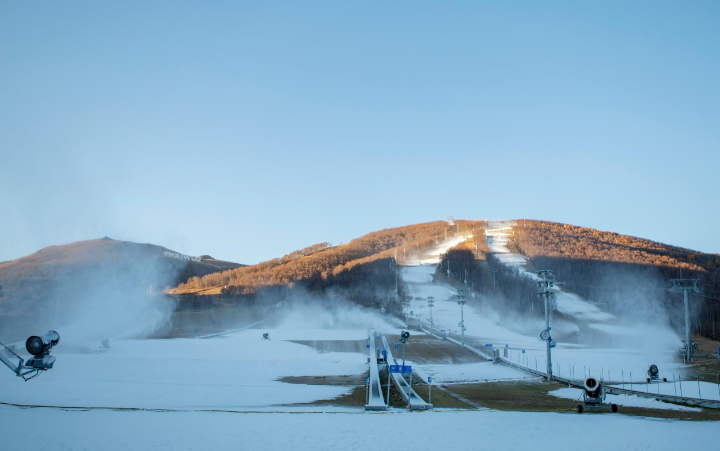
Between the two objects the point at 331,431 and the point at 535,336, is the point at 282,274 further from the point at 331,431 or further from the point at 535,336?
the point at 331,431

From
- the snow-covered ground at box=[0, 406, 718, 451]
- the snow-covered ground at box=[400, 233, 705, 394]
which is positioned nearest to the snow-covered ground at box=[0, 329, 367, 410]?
the snow-covered ground at box=[0, 406, 718, 451]

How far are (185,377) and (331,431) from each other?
17845mm

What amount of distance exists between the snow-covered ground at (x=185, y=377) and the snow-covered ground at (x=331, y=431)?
3952 millimetres

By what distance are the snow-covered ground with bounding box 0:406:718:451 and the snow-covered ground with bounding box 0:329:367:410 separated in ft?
13.0

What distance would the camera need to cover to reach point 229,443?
11.8 metres

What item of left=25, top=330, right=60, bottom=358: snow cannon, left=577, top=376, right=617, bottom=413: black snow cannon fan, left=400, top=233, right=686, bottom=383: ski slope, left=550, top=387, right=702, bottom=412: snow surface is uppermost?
left=25, top=330, right=60, bottom=358: snow cannon

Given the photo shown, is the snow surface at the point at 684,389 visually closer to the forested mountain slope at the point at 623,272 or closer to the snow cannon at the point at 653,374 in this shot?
the snow cannon at the point at 653,374

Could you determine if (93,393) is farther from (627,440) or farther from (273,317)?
(273,317)

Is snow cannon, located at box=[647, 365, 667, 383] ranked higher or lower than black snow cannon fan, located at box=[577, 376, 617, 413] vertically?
lower

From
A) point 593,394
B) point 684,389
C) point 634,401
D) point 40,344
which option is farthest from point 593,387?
point 40,344

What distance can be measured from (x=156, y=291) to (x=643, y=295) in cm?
10291

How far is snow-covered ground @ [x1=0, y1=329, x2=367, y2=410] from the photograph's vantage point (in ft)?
64.1

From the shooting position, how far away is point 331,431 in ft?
43.2

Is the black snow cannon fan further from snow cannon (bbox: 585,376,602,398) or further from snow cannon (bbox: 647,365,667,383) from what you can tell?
snow cannon (bbox: 647,365,667,383)
